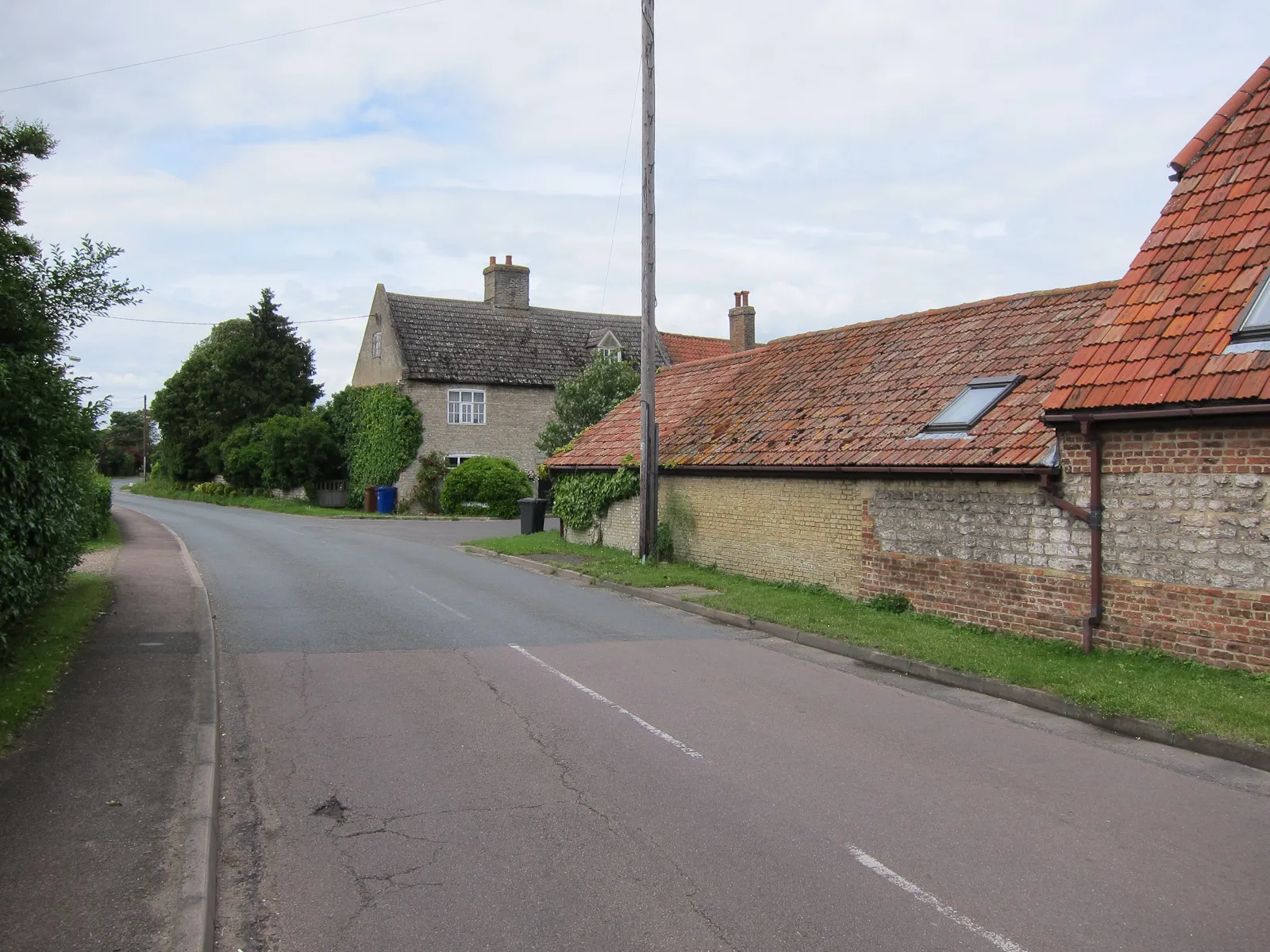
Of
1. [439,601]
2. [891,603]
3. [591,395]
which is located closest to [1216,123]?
[891,603]

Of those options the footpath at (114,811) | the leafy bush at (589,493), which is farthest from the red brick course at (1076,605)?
the footpath at (114,811)

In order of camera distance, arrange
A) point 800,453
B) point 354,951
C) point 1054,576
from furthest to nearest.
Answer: point 800,453 → point 1054,576 → point 354,951

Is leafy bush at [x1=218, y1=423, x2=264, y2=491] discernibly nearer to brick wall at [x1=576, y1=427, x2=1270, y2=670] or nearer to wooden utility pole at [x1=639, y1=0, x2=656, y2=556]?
wooden utility pole at [x1=639, y1=0, x2=656, y2=556]

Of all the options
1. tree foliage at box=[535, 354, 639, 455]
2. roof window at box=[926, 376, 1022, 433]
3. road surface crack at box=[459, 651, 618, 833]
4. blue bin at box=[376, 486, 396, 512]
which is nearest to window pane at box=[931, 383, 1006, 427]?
roof window at box=[926, 376, 1022, 433]

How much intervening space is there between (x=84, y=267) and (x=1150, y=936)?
36.1 feet

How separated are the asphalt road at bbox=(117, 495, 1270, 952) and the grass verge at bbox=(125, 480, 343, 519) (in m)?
29.2

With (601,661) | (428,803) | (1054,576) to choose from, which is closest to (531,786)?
(428,803)

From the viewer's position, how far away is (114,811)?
5426 mm

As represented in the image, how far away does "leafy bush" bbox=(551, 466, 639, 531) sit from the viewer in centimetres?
2097

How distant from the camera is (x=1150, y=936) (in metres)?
4.37

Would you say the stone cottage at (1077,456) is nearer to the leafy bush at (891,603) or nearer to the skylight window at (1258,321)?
the skylight window at (1258,321)

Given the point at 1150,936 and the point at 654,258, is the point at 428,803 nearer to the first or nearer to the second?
the point at 1150,936

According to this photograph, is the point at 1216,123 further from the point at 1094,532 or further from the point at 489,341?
the point at 489,341

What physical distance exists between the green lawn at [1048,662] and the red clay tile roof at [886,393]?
197cm
